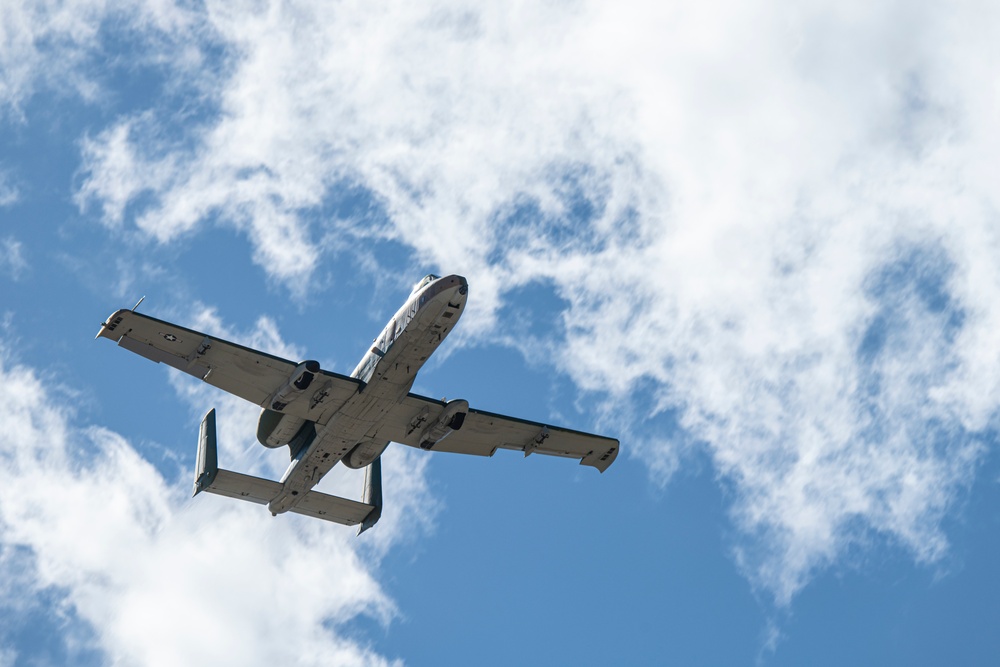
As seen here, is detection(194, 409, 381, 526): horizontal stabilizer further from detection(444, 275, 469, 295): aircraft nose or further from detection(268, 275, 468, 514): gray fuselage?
detection(444, 275, 469, 295): aircraft nose

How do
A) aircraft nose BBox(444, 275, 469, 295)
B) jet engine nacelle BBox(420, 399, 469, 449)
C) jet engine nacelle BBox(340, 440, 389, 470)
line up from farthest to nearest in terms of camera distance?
jet engine nacelle BBox(340, 440, 389, 470)
jet engine nacelle BBox(420, 399, 469, 449)
aircraft nose BBox(444, 275, 469, 295)

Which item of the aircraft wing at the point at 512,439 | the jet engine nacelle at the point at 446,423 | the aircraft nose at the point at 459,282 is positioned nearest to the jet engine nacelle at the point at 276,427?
the aircraft wing at the point at 512,439

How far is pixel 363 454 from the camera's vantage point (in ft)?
182

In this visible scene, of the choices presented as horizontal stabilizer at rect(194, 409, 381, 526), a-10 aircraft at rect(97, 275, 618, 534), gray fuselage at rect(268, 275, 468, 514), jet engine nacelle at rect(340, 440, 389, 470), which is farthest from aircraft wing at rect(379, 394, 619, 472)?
horizontal stabilizer at rect(194, 409, 381, 526)

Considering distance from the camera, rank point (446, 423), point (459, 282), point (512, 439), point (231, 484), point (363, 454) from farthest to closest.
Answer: point (512, 439), point (231, 484), point (363, 454), point (446, 423), point (459, 282)

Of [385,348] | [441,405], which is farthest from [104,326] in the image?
[441,405]

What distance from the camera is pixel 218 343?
5084 centimetres

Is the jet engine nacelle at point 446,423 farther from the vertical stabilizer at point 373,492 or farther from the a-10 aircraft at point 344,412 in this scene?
the vertical stabilizer at point 373,492

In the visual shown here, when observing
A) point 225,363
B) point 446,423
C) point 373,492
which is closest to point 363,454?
point 446,423

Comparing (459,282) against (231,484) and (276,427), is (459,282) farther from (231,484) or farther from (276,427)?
(231,484)

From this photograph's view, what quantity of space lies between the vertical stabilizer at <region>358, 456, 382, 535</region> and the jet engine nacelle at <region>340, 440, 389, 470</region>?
3.50 m

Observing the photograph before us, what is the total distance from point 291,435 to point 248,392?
11.5ft

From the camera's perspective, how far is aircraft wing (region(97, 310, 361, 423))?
49.6m

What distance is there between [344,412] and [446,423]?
15.4 ft
